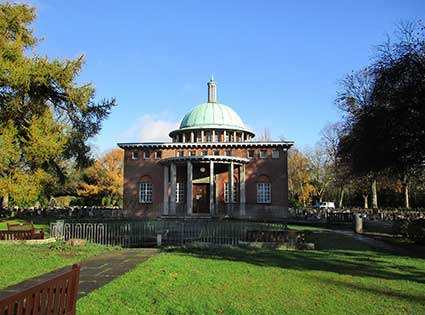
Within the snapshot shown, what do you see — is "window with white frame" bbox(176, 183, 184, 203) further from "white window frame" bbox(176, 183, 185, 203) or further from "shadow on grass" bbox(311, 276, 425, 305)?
"shadow on grass" bbox(311, 276, 425, 305)

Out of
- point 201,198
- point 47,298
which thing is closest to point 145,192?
point 201,198

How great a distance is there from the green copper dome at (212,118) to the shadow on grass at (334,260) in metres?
27.6

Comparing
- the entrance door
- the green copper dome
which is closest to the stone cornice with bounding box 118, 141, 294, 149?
the entrance door

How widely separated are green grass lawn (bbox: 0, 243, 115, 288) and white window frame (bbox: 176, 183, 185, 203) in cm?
2206

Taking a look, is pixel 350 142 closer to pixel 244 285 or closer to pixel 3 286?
pixel 244 285

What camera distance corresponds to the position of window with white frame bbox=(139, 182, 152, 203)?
1486 inches

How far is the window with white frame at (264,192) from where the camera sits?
121 feet

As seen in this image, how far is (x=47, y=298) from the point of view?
164 inches

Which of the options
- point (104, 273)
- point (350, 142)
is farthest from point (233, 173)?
point (104, 273)

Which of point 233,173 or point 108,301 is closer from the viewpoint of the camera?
point 108,301

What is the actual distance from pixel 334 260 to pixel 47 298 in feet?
32.6

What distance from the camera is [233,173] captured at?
120ft

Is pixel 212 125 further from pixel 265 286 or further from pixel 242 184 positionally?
pixel 265 286

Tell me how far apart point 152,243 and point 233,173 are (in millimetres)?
19827
